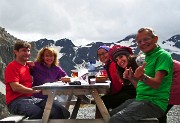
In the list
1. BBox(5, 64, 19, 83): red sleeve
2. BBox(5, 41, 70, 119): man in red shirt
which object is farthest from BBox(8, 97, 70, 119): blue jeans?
BBox(5, 64, 19, 83): red sleeve

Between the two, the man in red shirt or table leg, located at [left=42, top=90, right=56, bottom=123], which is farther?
the man in red shirt

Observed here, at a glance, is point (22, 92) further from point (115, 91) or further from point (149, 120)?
point (149, 120)

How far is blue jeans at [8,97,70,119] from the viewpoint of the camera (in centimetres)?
649

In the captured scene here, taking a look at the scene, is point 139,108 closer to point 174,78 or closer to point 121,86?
point 174,78

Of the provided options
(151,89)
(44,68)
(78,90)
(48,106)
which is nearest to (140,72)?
(151,89)

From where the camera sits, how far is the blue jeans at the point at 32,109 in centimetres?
649

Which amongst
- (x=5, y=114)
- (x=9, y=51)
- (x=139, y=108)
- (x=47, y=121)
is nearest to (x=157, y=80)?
(x=139, y=108)

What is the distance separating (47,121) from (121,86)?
1.91 metres

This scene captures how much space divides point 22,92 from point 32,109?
38 centimetres

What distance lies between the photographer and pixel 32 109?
21.3ft

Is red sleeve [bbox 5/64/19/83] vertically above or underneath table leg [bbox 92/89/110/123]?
above

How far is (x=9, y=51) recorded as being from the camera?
66562 millimetres

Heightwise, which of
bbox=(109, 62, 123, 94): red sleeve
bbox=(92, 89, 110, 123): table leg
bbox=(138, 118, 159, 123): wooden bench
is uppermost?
bbox=(109, 62, 123, 94): red sleeve

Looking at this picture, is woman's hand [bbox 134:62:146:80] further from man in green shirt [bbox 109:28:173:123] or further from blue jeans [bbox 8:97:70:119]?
blue jeans [bbox 8:97:70:119]
